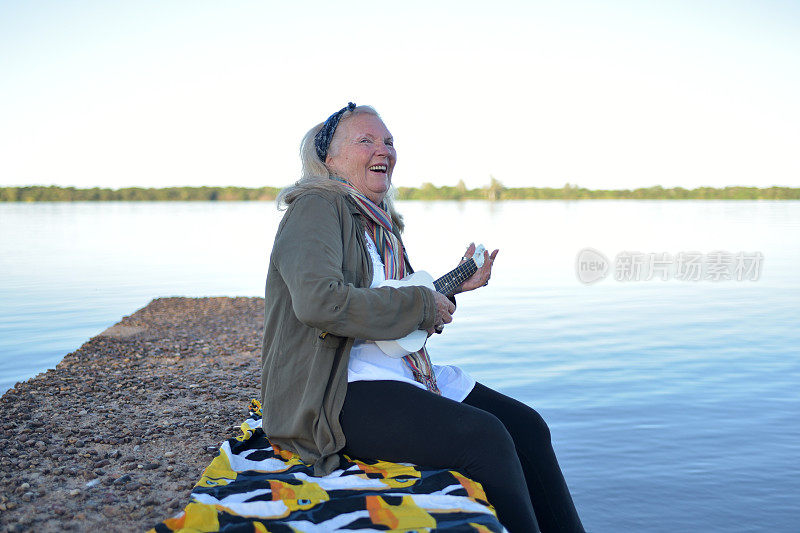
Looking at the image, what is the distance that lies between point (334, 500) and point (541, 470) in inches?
37.0

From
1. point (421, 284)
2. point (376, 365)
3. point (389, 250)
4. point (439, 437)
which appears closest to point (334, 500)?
point (439, 437)

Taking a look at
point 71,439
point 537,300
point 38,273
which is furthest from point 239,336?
point 38,273

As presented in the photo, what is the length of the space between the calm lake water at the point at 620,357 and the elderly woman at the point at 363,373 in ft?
5.82

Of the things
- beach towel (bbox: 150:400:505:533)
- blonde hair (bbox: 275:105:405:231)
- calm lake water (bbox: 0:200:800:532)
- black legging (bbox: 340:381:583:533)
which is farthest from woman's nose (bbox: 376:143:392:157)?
calm lake water (bbox: 0:200:800:532)

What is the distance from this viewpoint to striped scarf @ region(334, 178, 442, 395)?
3086 millimetres

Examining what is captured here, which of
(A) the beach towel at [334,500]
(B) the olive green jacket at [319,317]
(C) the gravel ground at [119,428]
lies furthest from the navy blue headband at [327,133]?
(C) the gravel ground at [119,428]

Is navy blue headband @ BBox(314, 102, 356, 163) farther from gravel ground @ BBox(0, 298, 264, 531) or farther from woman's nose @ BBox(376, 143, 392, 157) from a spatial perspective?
gravel ground @ BBox(0, 298, 264, 531)

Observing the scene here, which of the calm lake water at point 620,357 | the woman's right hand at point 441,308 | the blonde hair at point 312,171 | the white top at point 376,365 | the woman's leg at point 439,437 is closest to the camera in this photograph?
the woman's leg at point 439,437

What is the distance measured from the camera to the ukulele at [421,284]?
296cm

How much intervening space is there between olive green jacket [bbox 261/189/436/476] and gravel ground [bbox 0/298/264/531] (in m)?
0.69

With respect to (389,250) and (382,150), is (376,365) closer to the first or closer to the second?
(389,250)

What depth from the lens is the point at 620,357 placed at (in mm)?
7996

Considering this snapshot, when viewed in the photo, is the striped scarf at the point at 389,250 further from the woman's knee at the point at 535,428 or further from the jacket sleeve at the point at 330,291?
the woman's knee at the point at 535,428

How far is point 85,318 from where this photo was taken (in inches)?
423
